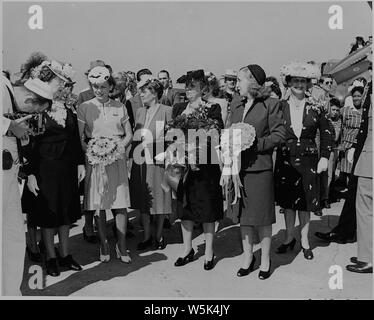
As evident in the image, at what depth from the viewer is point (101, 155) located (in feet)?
16.5

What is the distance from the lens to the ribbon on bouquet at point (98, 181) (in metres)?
5.17

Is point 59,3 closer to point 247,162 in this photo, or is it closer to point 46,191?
point 46,191

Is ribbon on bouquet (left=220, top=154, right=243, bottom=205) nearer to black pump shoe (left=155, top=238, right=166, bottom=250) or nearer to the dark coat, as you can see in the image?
black pump shoe (left=155, top=238, right=166, bottom=250)

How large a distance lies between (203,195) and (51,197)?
4.91 ft

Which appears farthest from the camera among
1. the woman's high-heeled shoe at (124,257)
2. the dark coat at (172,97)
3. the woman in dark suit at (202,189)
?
the dark coat at (172,97)

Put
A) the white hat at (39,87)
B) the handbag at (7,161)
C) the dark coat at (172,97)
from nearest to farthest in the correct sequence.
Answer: the handbag at (7,161) < the white hat at (39,87) < the dark coat at (172,97)

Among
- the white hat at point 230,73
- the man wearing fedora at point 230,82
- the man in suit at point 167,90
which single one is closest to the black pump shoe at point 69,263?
the man in suit at point 167,90

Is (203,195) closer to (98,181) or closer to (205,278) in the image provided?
(205,278)

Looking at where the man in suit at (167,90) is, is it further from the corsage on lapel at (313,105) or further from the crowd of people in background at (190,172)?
the corsage on lapel at (313,105)

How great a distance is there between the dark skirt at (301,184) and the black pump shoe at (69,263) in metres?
2.28

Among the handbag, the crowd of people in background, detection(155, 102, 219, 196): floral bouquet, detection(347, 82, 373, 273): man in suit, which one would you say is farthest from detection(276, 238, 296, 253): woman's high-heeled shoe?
the handbag
